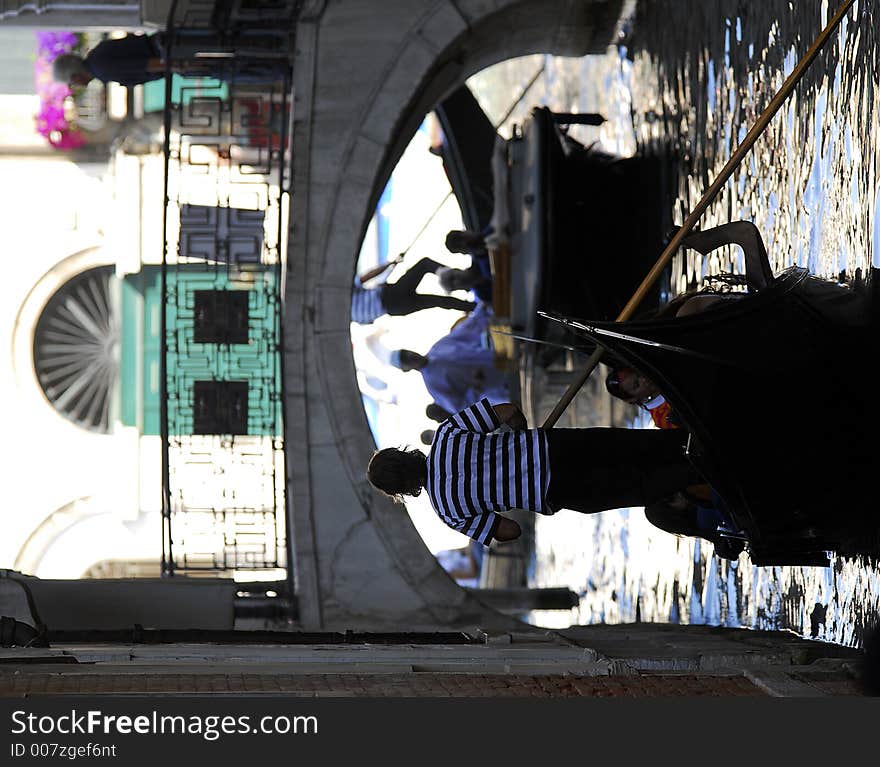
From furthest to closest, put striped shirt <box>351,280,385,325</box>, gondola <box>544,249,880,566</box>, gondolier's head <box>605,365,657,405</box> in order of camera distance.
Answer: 1. striped shirt <box>351,280,385,325</box>
2. gondolier's head <box>605,365,657,405</box>
3. gondola <box>544,249,880,566</box>

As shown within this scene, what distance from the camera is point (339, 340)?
24.8 ft

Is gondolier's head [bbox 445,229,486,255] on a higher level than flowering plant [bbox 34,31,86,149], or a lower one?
lower

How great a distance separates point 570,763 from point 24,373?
11.4 meters

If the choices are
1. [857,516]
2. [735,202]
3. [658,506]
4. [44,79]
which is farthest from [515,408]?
[44,79]

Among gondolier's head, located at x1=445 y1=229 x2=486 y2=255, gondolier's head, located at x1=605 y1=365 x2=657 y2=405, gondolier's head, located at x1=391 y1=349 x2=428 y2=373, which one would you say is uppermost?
gondolier's head, located at x1=445 y1=229 x2=486 y2=255

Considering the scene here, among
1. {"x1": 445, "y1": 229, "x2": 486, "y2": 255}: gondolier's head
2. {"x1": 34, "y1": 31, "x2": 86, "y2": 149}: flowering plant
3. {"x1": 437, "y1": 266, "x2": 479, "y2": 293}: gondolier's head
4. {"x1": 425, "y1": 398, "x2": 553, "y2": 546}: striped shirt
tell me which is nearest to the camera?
{"x1": 425, "y1": 398, "x2": 553, "y2": 546}: striped shirt

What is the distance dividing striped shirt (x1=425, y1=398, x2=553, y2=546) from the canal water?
1.05 m

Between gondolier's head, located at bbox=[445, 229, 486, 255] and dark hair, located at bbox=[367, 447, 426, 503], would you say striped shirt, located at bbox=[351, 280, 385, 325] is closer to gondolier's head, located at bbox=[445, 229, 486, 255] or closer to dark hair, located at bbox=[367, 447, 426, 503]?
gondolier's head, located at bbox=[445, 229, 486, 255]

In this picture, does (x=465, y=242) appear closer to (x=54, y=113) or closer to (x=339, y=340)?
(x=339, y=340)

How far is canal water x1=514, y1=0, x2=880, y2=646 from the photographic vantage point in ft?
19.6

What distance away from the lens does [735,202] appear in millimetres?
7777

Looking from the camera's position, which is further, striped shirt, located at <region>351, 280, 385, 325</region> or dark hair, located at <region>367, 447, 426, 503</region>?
striped shirt, located at <region>351, 280, 385, 325</region>

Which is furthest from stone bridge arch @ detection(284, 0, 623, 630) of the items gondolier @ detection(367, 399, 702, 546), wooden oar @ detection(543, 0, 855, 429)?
gondolier @ detection(367, 399, 702, 546)

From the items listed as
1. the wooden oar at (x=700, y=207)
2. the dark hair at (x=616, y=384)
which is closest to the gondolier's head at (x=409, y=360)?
the wooden oar at (x=700, y=207)
